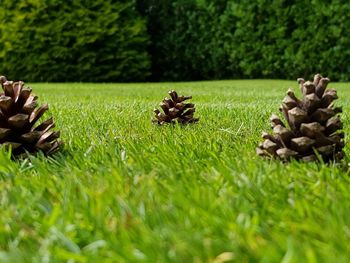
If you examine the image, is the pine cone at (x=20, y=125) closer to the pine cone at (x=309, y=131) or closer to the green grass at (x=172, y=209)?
the green grass at (x=172, y=209)

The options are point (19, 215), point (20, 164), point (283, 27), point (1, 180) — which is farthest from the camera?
point (283, 27)

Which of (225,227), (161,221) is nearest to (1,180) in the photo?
(161,221)

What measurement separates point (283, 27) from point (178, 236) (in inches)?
420

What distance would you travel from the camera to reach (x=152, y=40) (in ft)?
45.8

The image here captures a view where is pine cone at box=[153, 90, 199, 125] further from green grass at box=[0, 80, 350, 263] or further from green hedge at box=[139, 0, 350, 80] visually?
green hedge at box=[139, 0, 350, 80]

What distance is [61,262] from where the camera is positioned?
100 centimetres

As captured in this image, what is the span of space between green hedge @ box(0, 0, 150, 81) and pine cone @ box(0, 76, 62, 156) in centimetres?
1072

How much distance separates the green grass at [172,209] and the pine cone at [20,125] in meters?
0.11

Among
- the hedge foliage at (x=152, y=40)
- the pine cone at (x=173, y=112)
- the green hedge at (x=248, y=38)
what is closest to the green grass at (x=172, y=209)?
the pine cone at (x=173, y=112)

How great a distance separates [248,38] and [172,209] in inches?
436

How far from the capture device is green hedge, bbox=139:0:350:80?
35.4 feet

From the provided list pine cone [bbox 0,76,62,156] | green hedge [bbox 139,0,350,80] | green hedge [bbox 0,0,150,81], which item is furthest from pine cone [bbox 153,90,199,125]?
green hedge [bbox 0,0,150,81]

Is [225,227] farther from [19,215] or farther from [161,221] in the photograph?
[19,215]

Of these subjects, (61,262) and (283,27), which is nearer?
(61,262)
